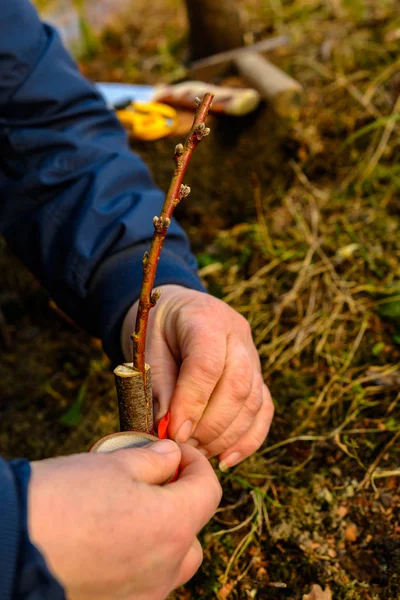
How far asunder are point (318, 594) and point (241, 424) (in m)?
0.45

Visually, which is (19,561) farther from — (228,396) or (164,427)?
(228,396)

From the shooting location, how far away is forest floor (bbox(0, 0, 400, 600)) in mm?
1653

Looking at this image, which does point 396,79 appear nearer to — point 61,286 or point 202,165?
point 202,165

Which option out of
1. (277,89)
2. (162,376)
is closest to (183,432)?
(162,376)

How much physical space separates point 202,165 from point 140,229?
147 cm

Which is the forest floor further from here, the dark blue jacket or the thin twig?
the thin twig

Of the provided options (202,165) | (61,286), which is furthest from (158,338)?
(202,165)

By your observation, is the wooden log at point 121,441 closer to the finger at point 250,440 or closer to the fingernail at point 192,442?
the fingernail at point 192,442

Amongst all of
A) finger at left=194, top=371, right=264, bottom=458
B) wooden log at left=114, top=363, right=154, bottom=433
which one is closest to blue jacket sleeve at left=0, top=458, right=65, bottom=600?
wooden log at left=114, top=363, right=154, bottom=433

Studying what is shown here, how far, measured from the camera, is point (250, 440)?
152cm

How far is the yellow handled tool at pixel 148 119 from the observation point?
288 centimetres

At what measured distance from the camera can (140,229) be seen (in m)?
1.72

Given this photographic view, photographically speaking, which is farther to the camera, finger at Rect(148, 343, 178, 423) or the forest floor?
the forest floor

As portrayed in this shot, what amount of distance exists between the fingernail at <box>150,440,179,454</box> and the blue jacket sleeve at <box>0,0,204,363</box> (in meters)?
0.56
